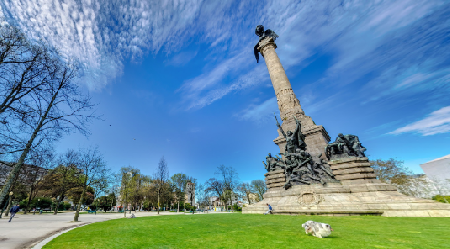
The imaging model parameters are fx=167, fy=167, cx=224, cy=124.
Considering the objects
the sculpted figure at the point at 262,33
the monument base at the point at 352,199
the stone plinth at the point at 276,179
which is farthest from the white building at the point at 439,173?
the sculpted figure at the point at 262,33

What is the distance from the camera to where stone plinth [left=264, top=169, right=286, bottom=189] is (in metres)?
14.4

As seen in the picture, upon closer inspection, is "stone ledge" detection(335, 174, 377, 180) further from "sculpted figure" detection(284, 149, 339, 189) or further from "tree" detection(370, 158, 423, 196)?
"tree" detection(370, 158, 423, 196)

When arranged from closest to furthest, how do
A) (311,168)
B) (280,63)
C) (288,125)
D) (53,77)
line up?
1. (53,77)
2. (311,168)
3. (288,125)
4. (280,63)

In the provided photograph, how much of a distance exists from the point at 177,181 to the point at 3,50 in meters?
53.3

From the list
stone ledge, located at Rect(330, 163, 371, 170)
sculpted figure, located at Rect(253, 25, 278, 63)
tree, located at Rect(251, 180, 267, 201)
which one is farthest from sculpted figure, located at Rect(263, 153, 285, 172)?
tree, located at Rect(251, 180, 267, 201)

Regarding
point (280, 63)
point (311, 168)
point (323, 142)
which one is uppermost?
point (280, 63)

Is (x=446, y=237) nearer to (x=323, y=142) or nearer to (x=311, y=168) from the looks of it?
(x=311, y=168)

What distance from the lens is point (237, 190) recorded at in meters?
51.8

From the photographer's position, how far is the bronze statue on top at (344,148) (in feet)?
42.1

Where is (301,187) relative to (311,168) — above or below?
below

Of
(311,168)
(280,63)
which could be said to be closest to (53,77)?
(311,168)

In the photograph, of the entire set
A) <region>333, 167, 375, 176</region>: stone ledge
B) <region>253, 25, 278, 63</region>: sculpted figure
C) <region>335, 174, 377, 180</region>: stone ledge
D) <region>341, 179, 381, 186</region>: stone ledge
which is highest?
<region>253, 25, 278, 63</region>: sculpted figure

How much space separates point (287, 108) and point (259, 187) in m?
35.6

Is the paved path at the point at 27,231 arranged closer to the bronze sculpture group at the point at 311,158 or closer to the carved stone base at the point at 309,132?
the bronze sculpture group at the point at 311,158
